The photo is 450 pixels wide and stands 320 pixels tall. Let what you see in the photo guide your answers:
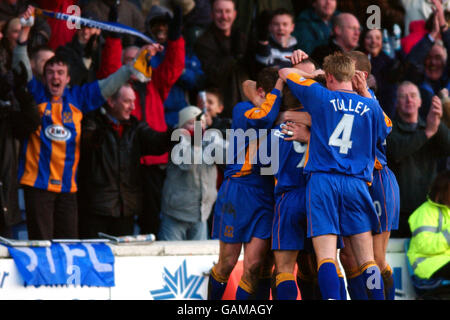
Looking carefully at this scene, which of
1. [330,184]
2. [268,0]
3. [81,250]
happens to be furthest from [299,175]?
[268,0]

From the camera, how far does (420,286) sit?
8.94 meters

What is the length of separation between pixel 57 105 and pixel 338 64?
3.25 meters

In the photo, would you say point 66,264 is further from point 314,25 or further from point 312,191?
point 314,25

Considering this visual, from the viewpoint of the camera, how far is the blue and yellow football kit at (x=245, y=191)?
22.6 ft

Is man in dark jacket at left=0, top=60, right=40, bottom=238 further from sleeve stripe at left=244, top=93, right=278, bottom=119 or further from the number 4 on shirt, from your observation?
the number 4 on shirt

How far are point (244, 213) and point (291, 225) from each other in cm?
58

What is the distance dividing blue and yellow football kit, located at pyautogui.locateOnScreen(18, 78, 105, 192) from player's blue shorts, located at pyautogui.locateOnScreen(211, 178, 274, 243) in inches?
76.4

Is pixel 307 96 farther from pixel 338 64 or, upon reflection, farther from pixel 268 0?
pixel 268 0

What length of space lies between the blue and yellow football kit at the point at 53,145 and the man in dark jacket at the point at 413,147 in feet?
10.5

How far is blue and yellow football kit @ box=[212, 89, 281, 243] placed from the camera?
6.88 m

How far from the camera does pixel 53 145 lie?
27.5 feet

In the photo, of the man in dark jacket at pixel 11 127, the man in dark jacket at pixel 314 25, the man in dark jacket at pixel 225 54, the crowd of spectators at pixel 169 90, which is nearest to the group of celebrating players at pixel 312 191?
the crowd of spectators at pixel 169 90

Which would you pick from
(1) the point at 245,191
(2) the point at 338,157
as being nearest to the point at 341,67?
(2) the point at 338,157

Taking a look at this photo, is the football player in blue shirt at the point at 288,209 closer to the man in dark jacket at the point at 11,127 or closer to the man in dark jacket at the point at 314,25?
the man in dark jacket at the point at 11,127
